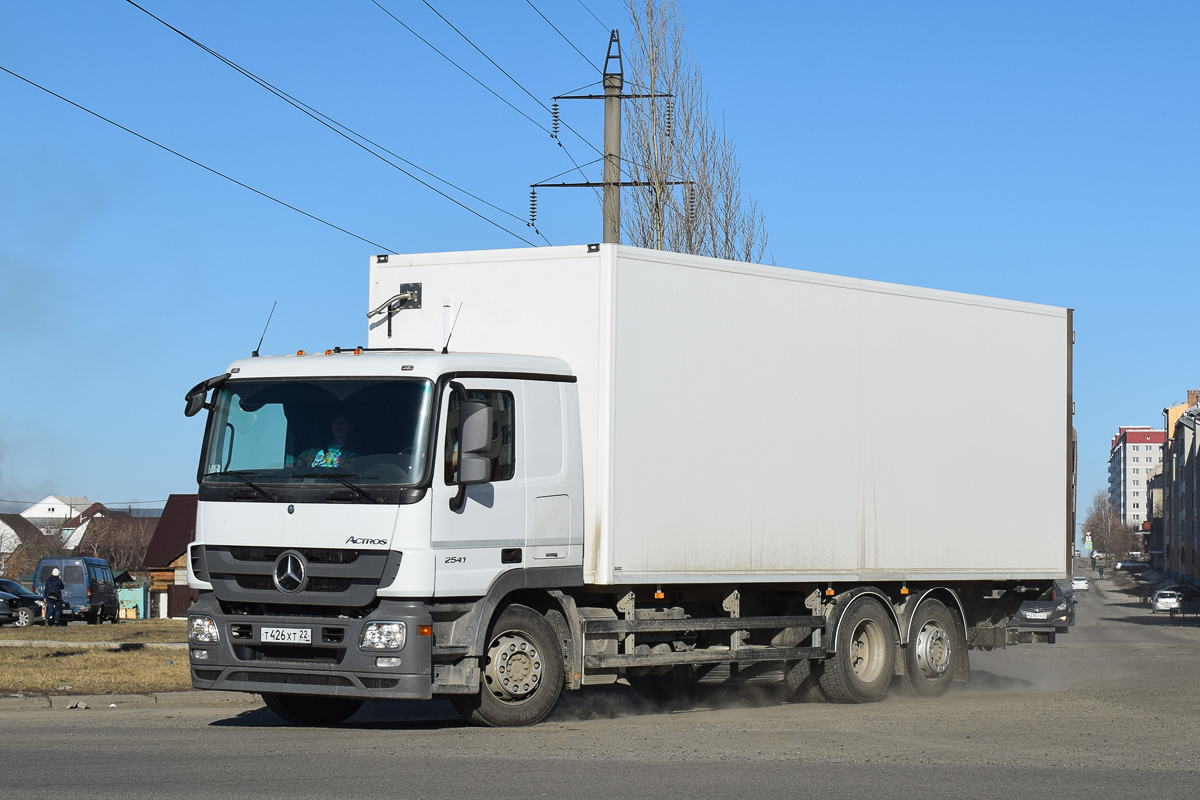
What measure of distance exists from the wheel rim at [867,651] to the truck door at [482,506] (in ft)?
14.2

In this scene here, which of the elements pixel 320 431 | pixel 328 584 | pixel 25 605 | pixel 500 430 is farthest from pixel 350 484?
pixel 25 605

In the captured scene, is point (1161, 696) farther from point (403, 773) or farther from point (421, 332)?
point (403, 773)

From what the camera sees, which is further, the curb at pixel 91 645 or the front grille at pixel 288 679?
the curb at pixel 91 645

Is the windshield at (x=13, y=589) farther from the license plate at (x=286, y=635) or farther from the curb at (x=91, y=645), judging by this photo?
the license plate at (x=286, y=635)

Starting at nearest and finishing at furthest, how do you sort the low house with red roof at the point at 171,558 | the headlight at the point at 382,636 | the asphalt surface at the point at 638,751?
the asphalt surface at the point at 638,751 → the headlight at the point at 382,636 → the low house with red roof at the point at 171,558

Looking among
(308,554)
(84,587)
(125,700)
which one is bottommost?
(84,587)

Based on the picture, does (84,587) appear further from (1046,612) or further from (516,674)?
(516,674)

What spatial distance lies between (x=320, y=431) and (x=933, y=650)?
707cm

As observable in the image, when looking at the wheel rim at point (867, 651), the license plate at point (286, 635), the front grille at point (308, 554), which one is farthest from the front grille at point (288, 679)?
the wheel rim at point (867, 651)

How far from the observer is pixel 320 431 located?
35.2 feet

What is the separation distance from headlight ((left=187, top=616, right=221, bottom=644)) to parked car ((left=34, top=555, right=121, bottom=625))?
1334 inches

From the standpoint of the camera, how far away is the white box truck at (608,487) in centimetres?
1048

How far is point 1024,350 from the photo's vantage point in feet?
50.5

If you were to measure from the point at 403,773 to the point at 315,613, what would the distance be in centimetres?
225
